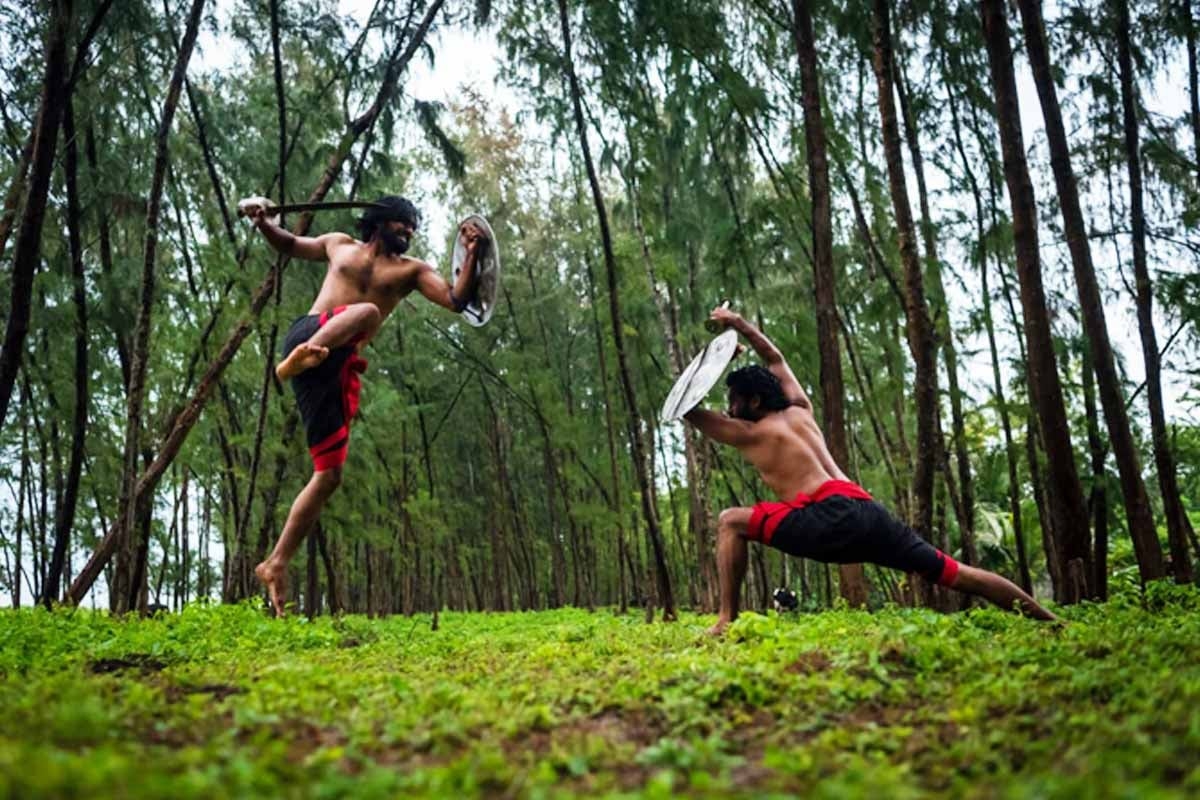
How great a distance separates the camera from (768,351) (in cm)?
554

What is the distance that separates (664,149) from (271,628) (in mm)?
7722

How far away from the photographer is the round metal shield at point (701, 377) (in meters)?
4.93

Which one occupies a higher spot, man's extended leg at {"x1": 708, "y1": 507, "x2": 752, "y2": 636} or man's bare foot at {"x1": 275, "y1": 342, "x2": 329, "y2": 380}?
man's bare foot at {"x1": 275, "y1": 342, "x2": 329, "y2": 380}

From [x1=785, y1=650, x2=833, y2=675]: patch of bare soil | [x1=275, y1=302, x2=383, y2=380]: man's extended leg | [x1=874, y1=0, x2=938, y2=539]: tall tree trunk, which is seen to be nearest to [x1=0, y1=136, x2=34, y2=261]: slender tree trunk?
[x1=275, y1=302, x2=383, y2=380]: man's extended leg

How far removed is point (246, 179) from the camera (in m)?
11.7

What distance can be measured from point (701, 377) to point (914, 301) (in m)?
2.86

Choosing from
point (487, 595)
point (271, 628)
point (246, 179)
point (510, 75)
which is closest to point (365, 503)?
point (246, 179)

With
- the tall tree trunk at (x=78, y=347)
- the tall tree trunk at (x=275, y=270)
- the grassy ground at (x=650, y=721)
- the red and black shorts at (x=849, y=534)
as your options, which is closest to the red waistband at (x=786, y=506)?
the red and black shorts at (x=849, y=534)

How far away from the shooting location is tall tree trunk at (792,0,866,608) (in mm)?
7504

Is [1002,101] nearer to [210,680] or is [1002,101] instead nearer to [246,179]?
[210,680]

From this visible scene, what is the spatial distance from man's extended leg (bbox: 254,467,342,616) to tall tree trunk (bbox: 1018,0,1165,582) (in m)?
5.03

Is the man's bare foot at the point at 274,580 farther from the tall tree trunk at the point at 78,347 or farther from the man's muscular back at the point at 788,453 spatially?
the tall tree trunk at the point at 78,347

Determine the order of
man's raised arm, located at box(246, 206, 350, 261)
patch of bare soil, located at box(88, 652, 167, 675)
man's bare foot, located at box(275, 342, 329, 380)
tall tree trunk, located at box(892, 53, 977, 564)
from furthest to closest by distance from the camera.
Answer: tall tree trunk, located at box(892, 53, 977, 564)
man's raised arm, located at box(246, 206, 350, 261)
man's bare foot, located at box(275, 342, 329, 380)
patch of bare soil, located at box(88, 652, 167, 675)

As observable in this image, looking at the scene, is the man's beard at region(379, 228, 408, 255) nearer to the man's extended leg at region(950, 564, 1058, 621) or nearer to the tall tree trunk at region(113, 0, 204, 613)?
the tall tree trunk at region(113, 0, 204, 613)
